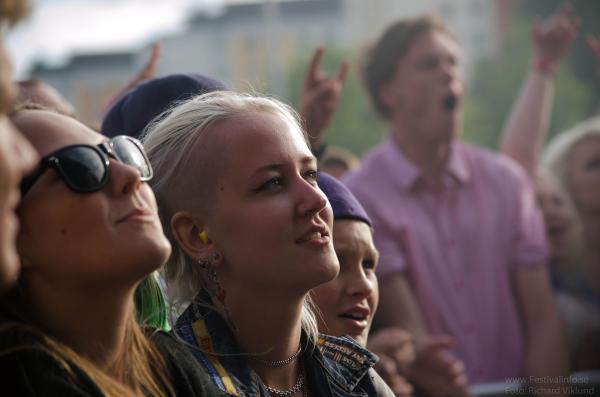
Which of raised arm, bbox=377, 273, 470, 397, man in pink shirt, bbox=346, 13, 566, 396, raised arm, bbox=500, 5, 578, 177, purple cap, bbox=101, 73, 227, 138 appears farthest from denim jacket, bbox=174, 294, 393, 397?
raised arm, bbox=500, 5, 578, 177

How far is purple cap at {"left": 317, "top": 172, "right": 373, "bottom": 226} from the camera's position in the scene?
314 cm

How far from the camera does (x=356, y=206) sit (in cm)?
323

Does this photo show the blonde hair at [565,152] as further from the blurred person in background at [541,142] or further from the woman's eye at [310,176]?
the woman's eye at [310,176]

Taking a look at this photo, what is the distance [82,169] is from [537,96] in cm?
454

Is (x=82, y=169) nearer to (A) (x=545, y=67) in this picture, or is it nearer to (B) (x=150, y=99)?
(B) (x=150, y=99)

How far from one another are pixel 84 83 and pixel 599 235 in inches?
2983

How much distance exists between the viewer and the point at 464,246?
211 inches

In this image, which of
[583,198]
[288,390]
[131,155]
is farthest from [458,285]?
[131,155]

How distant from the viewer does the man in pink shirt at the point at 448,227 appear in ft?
16.9

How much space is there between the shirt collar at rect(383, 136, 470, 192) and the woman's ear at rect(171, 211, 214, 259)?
2.74 meters

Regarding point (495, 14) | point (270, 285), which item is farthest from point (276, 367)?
point (495, 14)

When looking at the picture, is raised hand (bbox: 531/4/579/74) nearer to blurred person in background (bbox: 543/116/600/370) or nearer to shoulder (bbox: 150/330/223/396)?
blurred person in background (bbox: 543/116/600/370)

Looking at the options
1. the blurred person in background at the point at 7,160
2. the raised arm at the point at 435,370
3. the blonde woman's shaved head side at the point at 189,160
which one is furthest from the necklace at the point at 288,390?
the raised arm at the point at 435,370

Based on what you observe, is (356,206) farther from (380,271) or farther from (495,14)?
(495,14)
